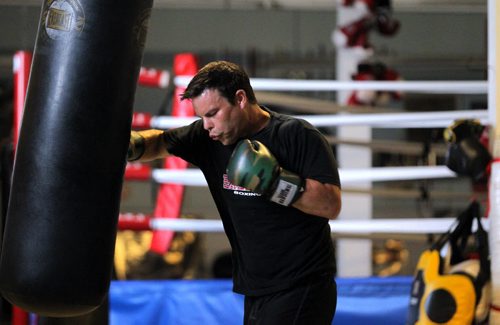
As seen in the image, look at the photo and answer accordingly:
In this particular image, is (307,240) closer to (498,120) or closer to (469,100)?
(498,120)

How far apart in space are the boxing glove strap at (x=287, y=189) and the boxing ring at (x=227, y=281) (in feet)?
4.89

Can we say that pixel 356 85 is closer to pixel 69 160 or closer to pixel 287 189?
pixel 287 189

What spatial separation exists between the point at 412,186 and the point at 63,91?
537 cm

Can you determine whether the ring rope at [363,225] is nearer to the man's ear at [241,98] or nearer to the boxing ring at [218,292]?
the boxing ring at [218,292]

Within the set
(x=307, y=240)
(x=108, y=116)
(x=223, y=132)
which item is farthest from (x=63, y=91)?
(x=307, y=240)

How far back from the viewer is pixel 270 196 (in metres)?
2.48

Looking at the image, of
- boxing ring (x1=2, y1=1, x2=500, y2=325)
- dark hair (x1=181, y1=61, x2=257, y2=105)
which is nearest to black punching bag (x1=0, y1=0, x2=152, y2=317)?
dark hair (x1=181, y1=61, x2=257, y2=105)

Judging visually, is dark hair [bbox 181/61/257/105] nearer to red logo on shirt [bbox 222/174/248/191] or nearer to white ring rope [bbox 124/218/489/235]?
red logo on shirt [bbox 222/174/248/191]

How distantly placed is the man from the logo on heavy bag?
38 centimetres

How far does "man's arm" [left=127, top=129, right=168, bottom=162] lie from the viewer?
2.84 metres

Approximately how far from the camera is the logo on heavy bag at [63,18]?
2.51 metres

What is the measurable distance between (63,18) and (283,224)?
2.99 feet

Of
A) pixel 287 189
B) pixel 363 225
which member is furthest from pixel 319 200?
pixel 363 225

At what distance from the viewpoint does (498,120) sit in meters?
3.58
